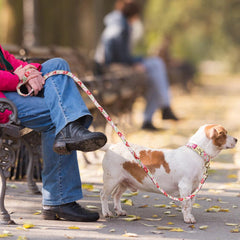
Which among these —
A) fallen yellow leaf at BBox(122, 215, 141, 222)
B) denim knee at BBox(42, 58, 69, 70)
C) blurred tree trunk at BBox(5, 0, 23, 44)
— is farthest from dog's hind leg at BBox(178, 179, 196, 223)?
blurred tree trunk at BBox(5, 0, 23, 44)

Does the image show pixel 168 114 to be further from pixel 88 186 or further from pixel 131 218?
pixel 131 218

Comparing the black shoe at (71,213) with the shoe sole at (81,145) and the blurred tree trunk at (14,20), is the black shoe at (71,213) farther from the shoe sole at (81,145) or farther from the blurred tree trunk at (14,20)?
the blurred tree trunk at (14,20)

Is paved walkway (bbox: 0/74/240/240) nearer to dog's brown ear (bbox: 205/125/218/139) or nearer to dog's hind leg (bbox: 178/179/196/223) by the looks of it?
dog's hind leg (bbox: 178/179/196/223)

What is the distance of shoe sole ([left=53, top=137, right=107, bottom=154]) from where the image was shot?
14.2 feet

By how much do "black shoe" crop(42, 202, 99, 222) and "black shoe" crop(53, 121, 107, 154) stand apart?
0.51 meters

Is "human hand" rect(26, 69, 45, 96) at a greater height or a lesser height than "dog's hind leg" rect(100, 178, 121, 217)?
greater

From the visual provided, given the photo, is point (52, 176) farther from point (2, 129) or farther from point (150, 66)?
point (150, 66)

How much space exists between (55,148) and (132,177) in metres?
0.73

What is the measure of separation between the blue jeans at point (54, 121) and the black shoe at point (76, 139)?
0.39 ft

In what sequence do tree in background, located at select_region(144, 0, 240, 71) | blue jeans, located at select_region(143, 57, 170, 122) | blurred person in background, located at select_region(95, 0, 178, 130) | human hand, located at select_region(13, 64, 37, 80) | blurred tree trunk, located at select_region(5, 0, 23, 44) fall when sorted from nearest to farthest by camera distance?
1. human hand, located at select_region(13, 64, 37, 80)
2. blurred person in background, located at select_region(95, 0, 178, 130)
3. blue jeans, located at select_region(143, 57, 170, 122)
4. blurred tree trunk, located at select_region(5, 0, 23, 44)
5. tree in background, located at select_region(144, 0, 240, 71)

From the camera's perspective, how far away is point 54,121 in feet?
14.9

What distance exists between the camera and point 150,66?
12.6m

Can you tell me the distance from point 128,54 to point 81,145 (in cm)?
771

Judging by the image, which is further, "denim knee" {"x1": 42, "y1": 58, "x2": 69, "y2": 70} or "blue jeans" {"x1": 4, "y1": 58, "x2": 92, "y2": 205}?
"denim knee" {"x1": 42, "y1": 58, "x2": 69, "y2": 70}
